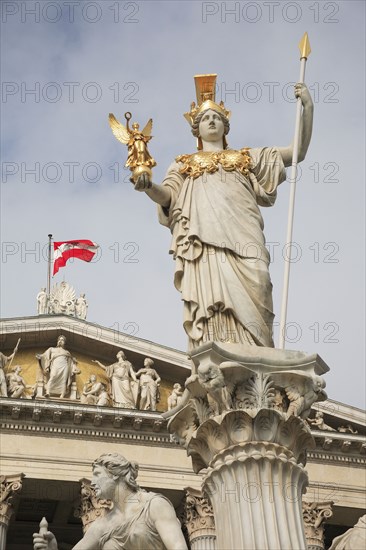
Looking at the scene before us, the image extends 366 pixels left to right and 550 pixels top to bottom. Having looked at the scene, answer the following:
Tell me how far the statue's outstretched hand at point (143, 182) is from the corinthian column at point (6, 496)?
2093cm

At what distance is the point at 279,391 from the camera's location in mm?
10188

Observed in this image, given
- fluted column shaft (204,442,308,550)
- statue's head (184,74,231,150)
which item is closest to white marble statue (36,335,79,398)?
statue's head (184,74,231,150)

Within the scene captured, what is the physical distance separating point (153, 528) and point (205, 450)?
157 centimetres

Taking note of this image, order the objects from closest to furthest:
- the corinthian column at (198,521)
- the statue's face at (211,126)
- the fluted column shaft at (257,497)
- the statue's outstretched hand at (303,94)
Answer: the fluted column shaft at (257,497) → the statue's outstretched hand at (303,94) → the statue's face at (211,126) → the corinthian column at (198,521)

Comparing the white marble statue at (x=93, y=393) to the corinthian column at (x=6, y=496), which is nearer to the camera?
the corinthian column at (x=6, y=496)

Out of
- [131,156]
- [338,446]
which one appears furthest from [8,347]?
[131,156]

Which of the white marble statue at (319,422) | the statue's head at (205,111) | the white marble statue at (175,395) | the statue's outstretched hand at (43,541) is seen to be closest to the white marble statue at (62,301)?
the white marble statue at (175,395)

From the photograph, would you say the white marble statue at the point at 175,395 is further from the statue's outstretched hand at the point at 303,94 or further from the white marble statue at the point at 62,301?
the statue's outstretched hand at the point at 303,94

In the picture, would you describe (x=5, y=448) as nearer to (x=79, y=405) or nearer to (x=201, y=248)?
(x=79, y=405)

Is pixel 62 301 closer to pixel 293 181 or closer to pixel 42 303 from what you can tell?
pixel 42 303

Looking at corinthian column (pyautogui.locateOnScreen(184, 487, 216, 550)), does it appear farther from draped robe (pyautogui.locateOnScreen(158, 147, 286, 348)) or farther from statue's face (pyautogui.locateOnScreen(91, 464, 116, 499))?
statue's face (pyautogui.locateOnScreen(91, 464, 116, 499))

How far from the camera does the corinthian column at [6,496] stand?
3055 cm

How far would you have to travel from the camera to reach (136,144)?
11.0 metres

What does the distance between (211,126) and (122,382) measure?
22436 millimetres
